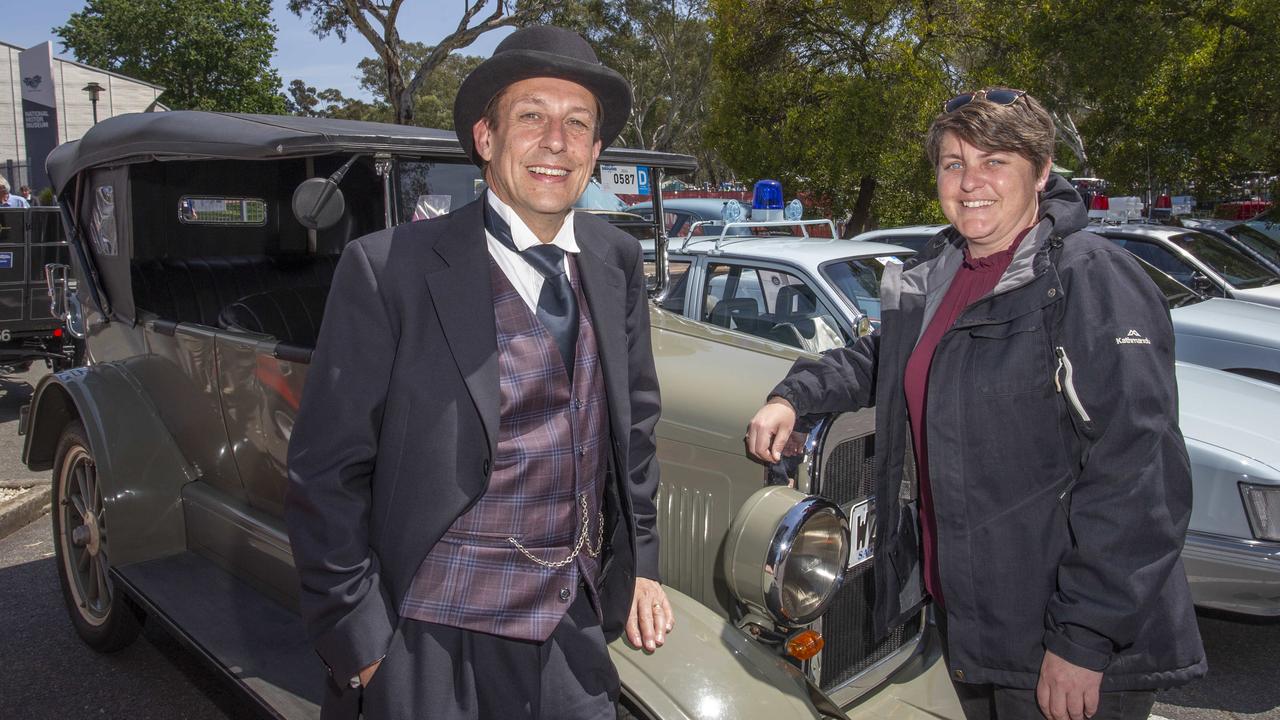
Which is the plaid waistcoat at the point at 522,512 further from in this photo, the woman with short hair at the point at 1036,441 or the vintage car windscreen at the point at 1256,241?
the vintage car windscreen at the point at 1256,241

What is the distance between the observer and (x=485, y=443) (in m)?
1.57

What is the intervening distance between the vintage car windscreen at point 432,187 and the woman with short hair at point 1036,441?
162 centimetres

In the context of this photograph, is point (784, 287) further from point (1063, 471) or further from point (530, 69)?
point (530, 69)

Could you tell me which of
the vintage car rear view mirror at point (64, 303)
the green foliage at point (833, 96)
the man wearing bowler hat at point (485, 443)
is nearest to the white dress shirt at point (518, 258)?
the man wearing bowler hat at point (485, 443)

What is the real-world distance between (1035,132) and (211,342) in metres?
2.65

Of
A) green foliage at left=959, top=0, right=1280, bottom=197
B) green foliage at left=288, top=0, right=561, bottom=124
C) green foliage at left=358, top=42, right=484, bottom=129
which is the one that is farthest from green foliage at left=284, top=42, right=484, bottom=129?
green foliage at left=959, top=0, right=1280, bottom=197

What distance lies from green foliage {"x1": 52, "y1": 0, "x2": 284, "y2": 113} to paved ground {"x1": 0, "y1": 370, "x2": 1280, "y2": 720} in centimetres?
3995

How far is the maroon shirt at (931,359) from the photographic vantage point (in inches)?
77.4

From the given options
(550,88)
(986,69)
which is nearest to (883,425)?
(550,88)

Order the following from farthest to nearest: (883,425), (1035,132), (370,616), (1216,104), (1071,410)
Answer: (1216,104), (883,425), (1035,132), (1071,410), (370,616)

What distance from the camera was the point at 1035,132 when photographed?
1897 mm

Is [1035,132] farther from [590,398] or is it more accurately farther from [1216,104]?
[1216,104]

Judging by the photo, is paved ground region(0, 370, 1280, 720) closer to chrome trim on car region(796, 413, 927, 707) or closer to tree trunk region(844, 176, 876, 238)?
chrome trim on car region(796, 413, 927, 707)

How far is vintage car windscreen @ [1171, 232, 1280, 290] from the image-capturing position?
7.59 meters
